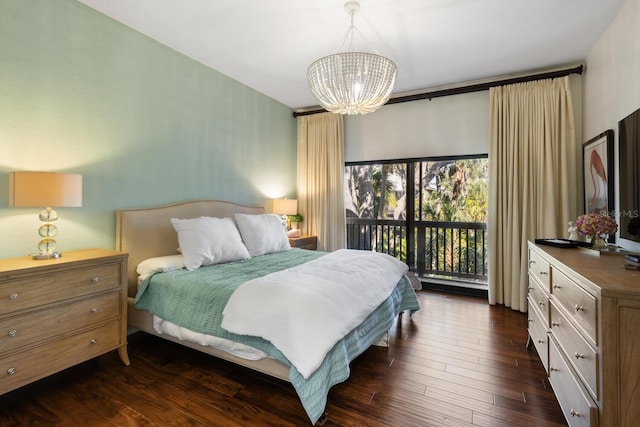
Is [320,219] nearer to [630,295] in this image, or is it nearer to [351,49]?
[351,49]

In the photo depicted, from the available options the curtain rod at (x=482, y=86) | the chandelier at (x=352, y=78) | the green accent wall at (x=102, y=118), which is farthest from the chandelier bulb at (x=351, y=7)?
the curtain rod at (x=482, y=86)

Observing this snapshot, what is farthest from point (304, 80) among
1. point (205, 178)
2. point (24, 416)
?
point (24, 416)

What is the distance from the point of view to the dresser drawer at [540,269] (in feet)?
6.36

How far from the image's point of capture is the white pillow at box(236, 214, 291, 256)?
325cm

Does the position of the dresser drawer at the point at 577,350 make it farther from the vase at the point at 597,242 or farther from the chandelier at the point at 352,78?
the chandelier at the point at 352,78

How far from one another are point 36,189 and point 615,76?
4.27 meters

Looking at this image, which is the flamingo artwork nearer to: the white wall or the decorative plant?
the white wall

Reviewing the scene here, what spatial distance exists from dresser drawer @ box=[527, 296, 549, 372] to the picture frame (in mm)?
909

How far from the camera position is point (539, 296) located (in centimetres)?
215

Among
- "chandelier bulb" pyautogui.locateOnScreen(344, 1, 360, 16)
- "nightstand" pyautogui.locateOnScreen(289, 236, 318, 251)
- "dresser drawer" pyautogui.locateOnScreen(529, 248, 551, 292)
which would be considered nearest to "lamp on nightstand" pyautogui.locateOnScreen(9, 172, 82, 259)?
"chandelier bulb" pyautogui.locateOnScreen(344, 1, 360, 16)

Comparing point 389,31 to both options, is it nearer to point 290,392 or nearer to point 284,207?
point 284,207

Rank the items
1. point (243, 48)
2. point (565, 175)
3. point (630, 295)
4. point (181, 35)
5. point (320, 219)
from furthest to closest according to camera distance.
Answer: point (320, 219), point (565, 175), point (243, 48), point (181, 35), point (630, 295)

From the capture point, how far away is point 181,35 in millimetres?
2842

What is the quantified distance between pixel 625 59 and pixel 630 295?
2.20 m
